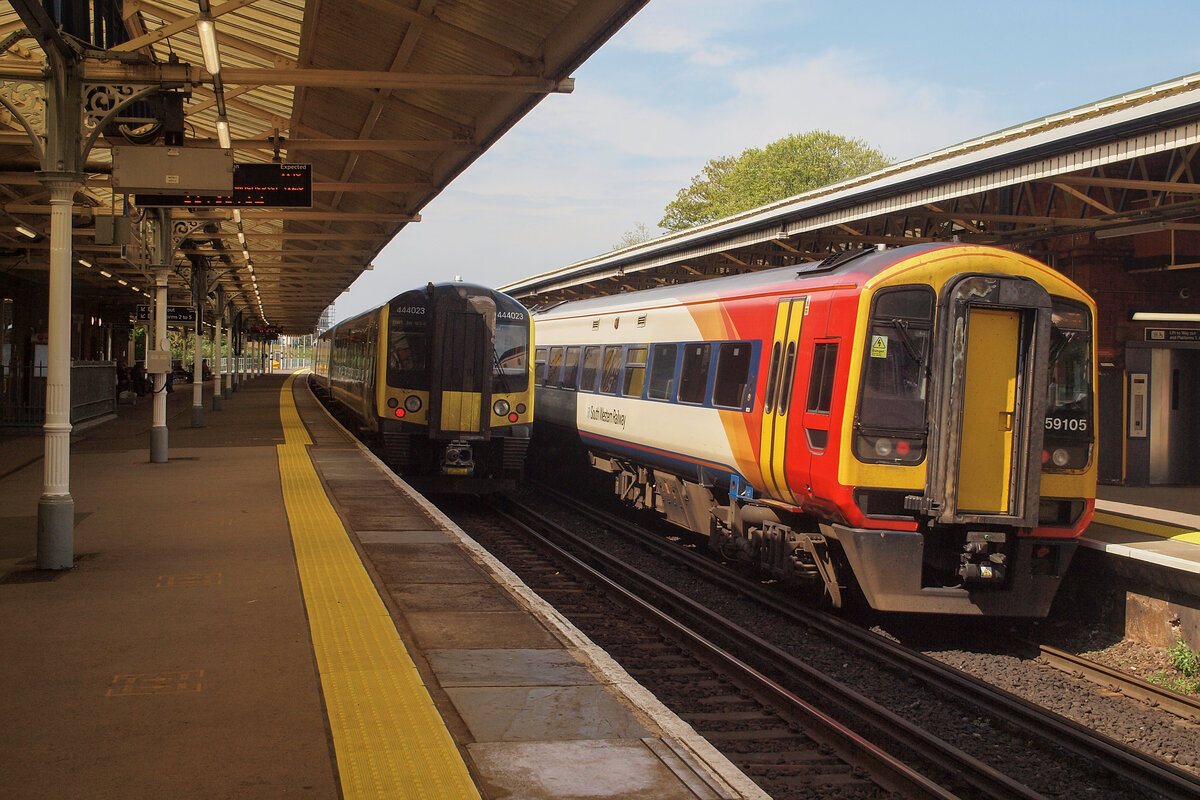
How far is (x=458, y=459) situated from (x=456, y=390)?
100cm

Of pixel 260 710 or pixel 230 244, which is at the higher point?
pixel 230 244

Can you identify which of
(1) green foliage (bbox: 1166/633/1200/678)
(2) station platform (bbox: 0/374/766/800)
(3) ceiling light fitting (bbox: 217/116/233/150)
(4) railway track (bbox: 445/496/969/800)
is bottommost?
(4) railway track (bbox: 445/496/969/800)

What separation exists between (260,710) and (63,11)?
20.9ft

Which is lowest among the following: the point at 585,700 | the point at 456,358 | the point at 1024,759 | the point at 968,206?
the point at 1024,759

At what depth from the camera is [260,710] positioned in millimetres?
5043

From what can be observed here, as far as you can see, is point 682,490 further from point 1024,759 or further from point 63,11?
point 63,11

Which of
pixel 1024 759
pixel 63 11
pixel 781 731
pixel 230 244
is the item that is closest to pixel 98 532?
pixel 63 11

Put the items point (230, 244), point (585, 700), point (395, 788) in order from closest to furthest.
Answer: point (395, 788)
point (585, 700)
point (230, 244)

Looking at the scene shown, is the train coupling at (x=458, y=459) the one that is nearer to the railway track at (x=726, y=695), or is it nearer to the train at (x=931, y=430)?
the railway track at (x=726, y=695)

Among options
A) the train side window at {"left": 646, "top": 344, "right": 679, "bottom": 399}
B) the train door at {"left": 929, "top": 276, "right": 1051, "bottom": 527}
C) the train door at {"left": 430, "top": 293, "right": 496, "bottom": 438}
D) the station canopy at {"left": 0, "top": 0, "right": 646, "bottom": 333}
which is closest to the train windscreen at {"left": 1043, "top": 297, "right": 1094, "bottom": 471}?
the train door at {"left": 929, "top": 276, "right": 1051, "bottom": 527}

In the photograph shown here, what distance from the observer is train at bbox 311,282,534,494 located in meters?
15.1

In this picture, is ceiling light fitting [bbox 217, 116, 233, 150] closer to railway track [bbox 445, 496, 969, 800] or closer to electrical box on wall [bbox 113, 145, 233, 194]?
electrical box on wall [bbox 113, 145, 233, 194]

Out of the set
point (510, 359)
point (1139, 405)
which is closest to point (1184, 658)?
point (1139, 405)

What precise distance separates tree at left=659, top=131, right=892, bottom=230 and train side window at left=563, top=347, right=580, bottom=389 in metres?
47.8
